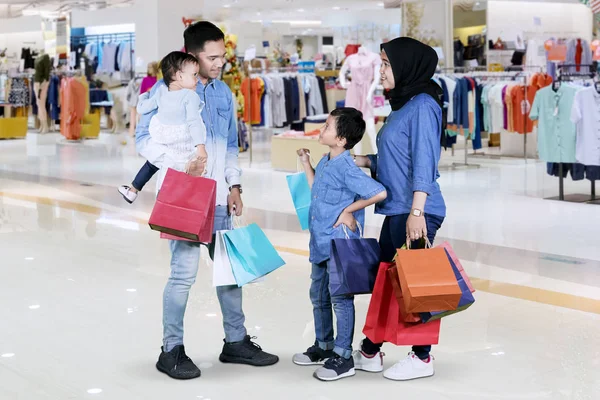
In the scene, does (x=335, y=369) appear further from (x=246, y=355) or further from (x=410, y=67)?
(x=410, y=67)

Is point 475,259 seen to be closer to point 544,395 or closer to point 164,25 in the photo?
point 544,395

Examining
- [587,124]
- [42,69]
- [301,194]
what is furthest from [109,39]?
[301,194]

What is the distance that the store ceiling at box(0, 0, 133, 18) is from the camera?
23.8 meters

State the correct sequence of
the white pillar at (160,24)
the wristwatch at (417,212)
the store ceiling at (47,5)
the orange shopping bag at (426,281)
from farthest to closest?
the store ceiling at (47,5) → the white pillar at (160,24) → the wristwatch at (417,212) → the orange shopping bag at (426,281)

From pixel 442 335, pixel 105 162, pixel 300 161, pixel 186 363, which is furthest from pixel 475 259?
pixel 105 162

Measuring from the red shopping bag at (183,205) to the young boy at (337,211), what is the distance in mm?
421

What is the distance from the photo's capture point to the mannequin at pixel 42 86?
17.7 meters

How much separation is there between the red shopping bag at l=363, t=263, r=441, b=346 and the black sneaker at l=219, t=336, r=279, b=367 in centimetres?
49

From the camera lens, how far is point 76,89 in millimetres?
15750

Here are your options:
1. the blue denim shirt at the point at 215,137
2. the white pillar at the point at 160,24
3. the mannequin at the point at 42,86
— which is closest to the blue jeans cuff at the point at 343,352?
the blue denim shirt at the point at 215,137

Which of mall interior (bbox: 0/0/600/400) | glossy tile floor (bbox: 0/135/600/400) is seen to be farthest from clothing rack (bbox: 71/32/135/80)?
glossy tile floor (bbox: 0/135/600/400)

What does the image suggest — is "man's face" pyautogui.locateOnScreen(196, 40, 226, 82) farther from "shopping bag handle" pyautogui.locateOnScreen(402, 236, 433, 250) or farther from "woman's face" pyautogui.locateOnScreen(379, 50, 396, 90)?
"shopping bag handle" pyautogui.locateOnScreen(402, 236, 433, 250)

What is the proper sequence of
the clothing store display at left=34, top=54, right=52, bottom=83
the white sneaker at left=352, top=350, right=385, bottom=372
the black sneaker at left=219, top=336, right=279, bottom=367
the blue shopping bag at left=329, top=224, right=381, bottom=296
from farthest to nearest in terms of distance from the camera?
the clothing store display at left=34, top=54, right=52, bottom=83
the black sneaker at left=219, top=336, right=279, bottom=367
the white sneaker at left=352, top=350, right=385, bottom=372
the blue shopping bag at left=329, top=224, right=381, bottom=296

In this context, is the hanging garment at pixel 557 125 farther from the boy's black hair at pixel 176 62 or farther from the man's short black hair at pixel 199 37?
the boy's black hair at pixel 176 62
